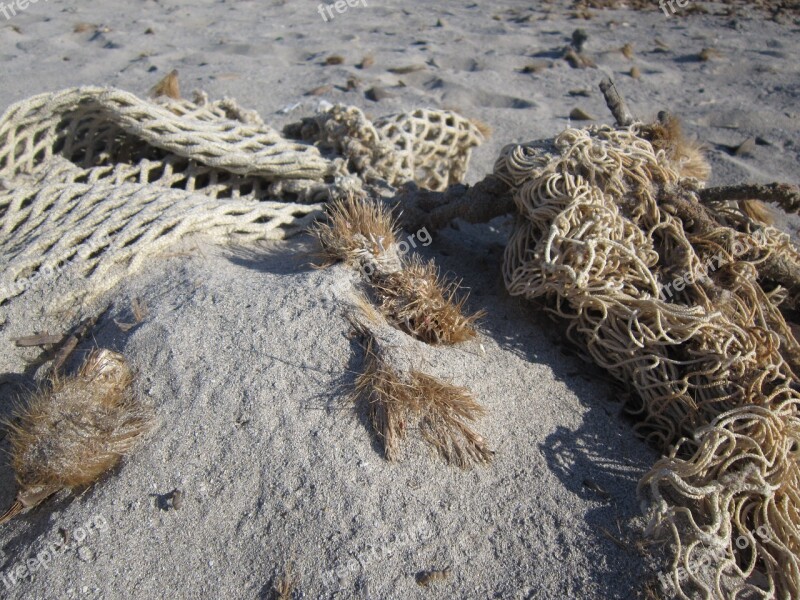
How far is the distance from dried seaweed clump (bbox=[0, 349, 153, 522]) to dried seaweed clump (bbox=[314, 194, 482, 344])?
0.94 metres

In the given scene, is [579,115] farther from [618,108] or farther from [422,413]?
[422,413]

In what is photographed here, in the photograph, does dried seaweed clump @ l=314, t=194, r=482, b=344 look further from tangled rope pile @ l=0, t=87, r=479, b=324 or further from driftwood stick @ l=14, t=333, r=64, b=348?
driftwood stick @ l=14, t=333, r=64, b=348

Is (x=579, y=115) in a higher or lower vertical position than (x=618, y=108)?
lower

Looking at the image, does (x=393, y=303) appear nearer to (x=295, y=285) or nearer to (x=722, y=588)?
(x=295, y=285)

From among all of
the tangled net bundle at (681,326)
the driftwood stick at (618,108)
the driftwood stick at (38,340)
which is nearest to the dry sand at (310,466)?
the driftwood stick at (38,340)

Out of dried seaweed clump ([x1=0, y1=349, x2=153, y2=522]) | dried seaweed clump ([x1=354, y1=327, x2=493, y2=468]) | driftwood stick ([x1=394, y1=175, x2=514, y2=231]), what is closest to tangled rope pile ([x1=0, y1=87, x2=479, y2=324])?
driftwood stick ([x1=394, y1=175, x2=514, y2=231])

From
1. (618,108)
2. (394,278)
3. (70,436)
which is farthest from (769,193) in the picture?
(70,436)

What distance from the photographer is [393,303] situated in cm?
230

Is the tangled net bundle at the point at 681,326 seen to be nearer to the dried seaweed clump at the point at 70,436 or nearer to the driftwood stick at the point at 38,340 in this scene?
the dried seaweed clump at the point at 70,436

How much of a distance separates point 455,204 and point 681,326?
120 cm

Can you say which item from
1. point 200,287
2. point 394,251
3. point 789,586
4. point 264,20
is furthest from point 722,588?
point 264,20

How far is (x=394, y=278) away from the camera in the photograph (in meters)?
2.34

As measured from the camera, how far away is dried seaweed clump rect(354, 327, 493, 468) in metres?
1.92

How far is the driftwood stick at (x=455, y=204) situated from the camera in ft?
9.14
